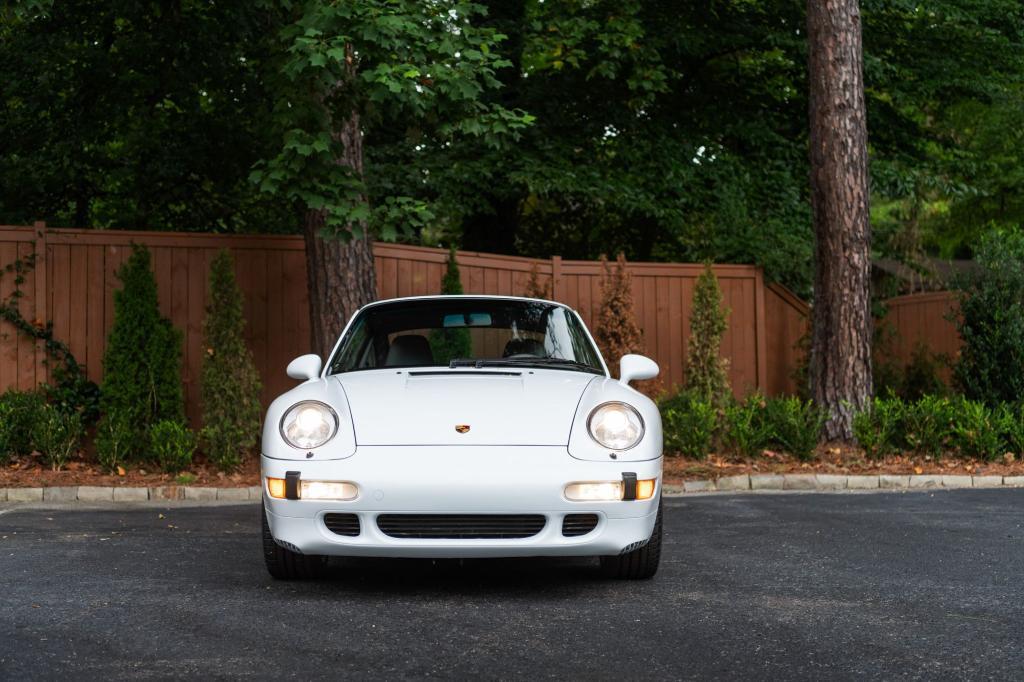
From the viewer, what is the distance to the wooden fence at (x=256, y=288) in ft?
39.6

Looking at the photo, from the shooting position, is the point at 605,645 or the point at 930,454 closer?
the point at 605,645

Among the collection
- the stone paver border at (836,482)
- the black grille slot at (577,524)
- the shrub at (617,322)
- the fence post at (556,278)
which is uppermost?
the fence post at (556,278)

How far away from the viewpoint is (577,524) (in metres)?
5.37

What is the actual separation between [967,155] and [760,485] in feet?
36.0

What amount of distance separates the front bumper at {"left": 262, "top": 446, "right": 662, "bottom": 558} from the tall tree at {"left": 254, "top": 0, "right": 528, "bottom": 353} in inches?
184

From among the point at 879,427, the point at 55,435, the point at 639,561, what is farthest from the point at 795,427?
the point at 55,435

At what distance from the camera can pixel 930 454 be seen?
12.1m

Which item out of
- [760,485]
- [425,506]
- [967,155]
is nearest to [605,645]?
[425,506]

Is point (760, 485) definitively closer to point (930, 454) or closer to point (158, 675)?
point (930, 454)

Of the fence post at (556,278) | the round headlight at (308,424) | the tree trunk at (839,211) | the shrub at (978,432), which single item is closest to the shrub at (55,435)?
the fence post at (556,278)

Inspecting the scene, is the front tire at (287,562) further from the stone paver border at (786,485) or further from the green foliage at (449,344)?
the stone paver border at (786,485)

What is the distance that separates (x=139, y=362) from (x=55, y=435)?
1080 mm

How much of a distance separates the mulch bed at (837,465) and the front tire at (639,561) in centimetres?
510

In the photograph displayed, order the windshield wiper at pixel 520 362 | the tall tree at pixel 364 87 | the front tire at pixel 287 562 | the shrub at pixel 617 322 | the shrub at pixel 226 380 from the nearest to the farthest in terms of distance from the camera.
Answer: the front tire at pixel 287 562
the windshield wiper at pixel 520 362
the tall tree at pixel 364 87
the shrub at pixel 226 380
the shrub at pixel 617 322
